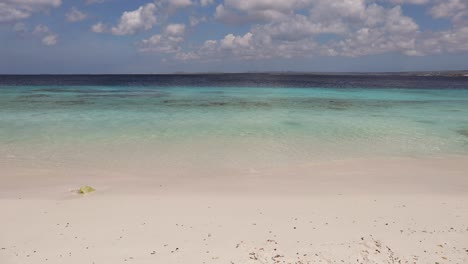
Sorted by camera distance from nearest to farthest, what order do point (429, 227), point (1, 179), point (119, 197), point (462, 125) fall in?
point (429, 227) < point (119, 197) < point (1, 179) < point (462, 125)

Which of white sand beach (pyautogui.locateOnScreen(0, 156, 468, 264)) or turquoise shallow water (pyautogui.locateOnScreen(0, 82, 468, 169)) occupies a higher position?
turquoise shallow water (pyautogui.locateOnScreen(0, 82, 468, 169))

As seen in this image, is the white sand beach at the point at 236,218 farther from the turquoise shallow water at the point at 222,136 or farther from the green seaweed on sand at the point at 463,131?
the green seaweed on sand at the point at 463,131

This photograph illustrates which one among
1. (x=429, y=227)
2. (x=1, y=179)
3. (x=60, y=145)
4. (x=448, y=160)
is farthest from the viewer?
(x=60, y=145)

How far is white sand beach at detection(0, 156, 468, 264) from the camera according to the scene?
4578 mm

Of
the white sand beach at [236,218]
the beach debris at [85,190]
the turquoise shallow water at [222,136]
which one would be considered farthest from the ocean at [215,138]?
the beach debris at [85,190]

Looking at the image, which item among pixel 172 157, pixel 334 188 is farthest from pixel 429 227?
pixel 172 157

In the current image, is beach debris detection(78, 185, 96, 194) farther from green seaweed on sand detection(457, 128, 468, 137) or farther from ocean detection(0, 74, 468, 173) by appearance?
green seaweed on sand detection(457, 128, 468, 137)

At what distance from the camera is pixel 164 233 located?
5145 mm

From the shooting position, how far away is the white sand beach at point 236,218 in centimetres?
458

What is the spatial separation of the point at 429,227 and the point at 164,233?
12.8ft

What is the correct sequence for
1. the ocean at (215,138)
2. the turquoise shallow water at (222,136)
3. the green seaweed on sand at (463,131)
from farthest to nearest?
the green seaweed on sand at (463,131) → the turquoise shallow water at (222,136) → the ocean at (215,138)

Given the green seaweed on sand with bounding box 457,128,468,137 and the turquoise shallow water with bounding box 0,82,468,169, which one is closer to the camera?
the turquoise shallow water with bounding box 0,82,468,169

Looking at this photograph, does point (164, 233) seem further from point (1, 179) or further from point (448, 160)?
point (448, 160)

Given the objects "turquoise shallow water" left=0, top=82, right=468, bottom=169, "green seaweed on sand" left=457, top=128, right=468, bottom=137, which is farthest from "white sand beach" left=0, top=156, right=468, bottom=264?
"green seaweed on sand" left=457, top=128, right=468, bottom=137
